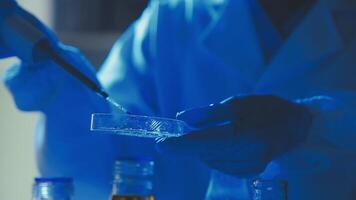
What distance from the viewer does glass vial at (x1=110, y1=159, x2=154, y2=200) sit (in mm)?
545

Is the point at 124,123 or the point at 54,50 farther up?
the point at 54,50

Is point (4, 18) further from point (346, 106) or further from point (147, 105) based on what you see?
point (346, 106)

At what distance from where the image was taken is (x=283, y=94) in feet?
2.42

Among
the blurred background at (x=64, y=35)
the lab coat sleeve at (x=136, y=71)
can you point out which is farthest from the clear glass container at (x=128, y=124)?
the blurred background at (x=64, y=35)

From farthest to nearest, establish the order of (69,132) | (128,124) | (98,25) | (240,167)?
1. (98,25)
2. (69,132)
3. (240,167)
4. (128,124)

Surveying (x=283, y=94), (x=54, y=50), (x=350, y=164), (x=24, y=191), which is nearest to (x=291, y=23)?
(x=283, y=94)

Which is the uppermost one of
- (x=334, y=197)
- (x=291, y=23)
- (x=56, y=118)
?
(x=291, y=23)

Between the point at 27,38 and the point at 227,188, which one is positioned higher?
the point at 27,38

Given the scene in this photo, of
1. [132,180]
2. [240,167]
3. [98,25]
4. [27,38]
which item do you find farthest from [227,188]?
[98,25]

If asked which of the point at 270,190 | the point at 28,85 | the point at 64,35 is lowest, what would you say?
the point at 270,190

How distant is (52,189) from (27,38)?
0.56ft

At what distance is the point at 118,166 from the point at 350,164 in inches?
11.1

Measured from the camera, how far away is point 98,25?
112 cm

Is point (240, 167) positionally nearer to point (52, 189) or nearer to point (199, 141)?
point (199, 141)
